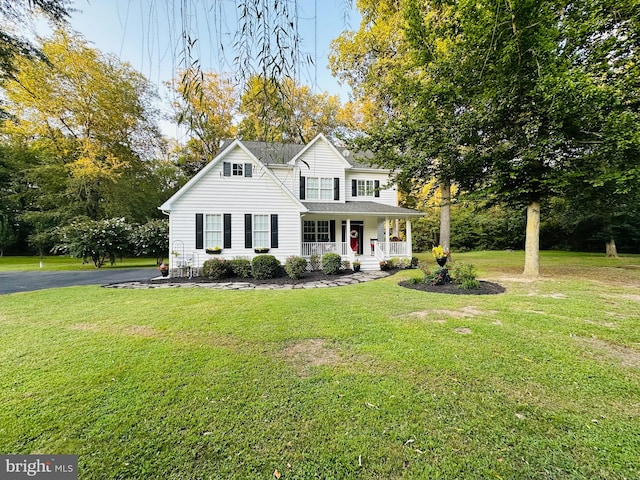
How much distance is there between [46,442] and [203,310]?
4.13 metres

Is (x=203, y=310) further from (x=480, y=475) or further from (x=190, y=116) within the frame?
(x=480, y=475)

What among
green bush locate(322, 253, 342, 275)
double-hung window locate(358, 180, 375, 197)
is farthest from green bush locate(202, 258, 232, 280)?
double-hung window locate(358, 180, 375, 197)

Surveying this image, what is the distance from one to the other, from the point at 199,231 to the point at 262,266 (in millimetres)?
3262

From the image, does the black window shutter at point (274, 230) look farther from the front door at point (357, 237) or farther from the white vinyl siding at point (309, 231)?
the front door at point (357, 237)

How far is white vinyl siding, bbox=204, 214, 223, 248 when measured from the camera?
11.9 meters

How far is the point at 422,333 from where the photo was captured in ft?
15.2

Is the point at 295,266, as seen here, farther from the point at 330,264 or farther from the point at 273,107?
the point at 273,107

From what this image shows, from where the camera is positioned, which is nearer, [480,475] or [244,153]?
[480,475]

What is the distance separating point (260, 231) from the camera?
40.6 feet

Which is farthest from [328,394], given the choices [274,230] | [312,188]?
[312,188]

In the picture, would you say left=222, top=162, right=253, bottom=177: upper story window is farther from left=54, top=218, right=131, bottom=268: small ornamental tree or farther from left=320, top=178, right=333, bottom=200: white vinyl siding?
left=54, top=218, right=131, bottom=268: small ornamental tree

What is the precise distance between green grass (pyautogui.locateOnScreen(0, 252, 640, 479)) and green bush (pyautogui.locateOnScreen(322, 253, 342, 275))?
20.3 feet

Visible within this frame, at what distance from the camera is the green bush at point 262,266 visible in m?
11.1

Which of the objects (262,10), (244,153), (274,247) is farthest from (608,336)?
(244,153)
